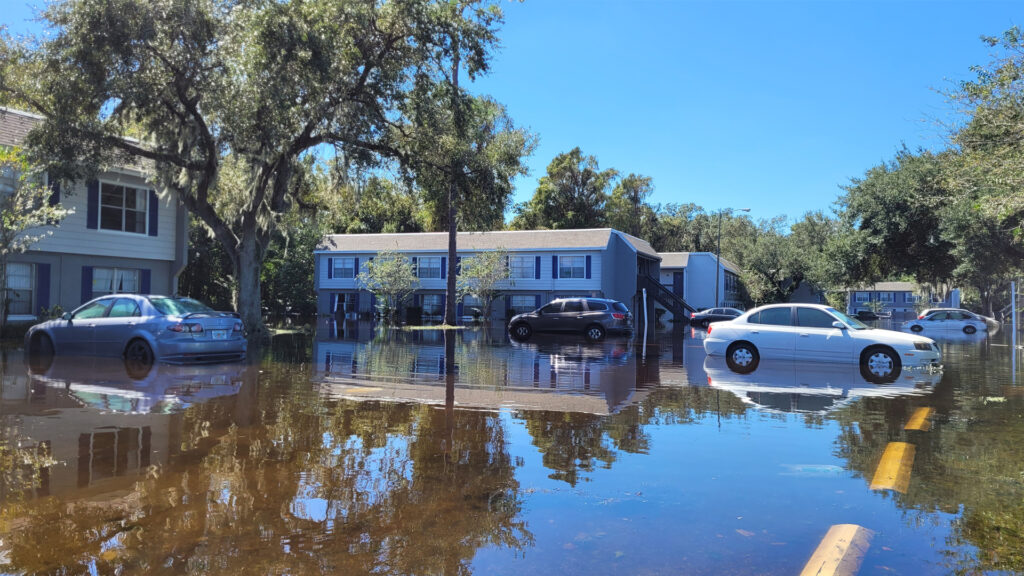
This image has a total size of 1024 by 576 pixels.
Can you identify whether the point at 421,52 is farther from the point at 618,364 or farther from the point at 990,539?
the point at 990,539

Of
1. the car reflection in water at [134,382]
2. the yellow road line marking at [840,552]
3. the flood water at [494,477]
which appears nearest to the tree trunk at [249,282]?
the car reflection in water at [134,382]

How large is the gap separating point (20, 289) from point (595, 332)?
18.2 m

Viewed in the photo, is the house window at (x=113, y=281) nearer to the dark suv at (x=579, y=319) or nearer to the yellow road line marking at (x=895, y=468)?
the dark suv at (x=579, y=319)

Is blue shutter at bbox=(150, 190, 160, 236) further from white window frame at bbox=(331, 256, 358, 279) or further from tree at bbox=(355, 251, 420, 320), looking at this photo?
white window frame at bbox=(331, 256, 358, 279)

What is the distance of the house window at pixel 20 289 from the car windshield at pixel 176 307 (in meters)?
10.5

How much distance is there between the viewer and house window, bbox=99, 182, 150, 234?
75.5ft

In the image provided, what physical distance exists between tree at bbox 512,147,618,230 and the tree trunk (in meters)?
40.0


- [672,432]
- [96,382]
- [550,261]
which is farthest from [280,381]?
[550,261]

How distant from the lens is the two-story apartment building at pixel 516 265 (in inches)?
1629

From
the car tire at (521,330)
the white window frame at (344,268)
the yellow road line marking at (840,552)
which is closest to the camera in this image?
the yellow road line marking at (840,552)

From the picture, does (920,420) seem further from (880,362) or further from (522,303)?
(522,303)

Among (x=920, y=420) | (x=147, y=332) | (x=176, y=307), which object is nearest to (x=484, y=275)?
(x=176, y=307)

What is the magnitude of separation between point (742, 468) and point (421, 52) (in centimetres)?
1716

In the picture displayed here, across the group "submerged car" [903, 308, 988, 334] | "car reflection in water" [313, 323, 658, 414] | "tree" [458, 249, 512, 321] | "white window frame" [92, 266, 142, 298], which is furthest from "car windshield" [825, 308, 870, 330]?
"tree" [458, 249, 512, 321]
